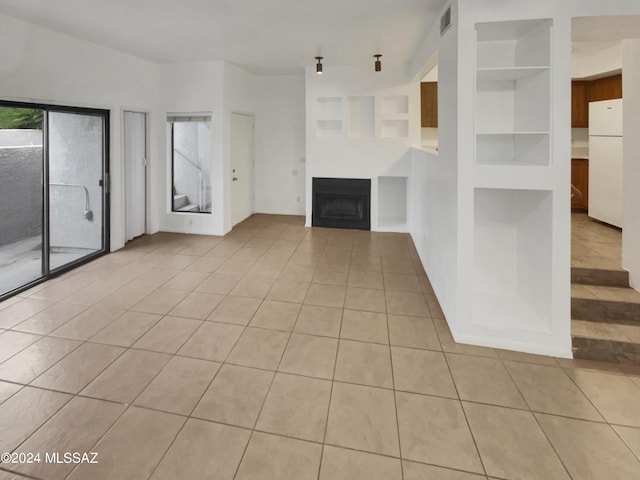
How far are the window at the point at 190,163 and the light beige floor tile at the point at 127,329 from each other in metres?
3.35

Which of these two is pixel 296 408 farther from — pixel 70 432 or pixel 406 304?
pixel 406 304

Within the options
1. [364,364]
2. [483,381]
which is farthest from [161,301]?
[483,381]

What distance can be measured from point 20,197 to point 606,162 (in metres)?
7.05

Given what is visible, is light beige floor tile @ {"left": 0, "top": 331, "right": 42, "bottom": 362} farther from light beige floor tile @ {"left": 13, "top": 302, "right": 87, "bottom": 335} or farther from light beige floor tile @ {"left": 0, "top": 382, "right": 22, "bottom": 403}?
light beige floor tile @ {"left": 0, "top": 382, "right": 22, "bottom": 403}

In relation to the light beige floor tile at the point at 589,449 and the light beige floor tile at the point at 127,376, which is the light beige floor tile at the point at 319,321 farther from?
the light beige floor tile at the point at 589,449

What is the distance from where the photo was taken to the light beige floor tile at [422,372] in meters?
2.36

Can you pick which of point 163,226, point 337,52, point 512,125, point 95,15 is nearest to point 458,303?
point 512,125

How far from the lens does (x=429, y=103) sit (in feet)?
20.5

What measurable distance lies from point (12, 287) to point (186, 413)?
309cm

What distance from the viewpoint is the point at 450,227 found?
125 inches

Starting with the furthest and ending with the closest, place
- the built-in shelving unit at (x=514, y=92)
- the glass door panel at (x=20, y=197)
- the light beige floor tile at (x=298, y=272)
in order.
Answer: the light beige floor tile at (x=298, y=272), the glass door panel at (x=20, y=197), the built-in shelving unit at (x=514, y=92)

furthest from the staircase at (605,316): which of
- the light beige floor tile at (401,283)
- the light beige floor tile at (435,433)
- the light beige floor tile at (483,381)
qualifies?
the light beige floor tile at (401,283)

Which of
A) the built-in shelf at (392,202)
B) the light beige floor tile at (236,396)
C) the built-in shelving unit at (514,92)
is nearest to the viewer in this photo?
the light beige floor tile at (236,396)

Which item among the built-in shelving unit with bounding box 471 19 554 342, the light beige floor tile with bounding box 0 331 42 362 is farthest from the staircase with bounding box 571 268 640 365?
the light beige floor tile with bounding box 0 331 42 362
